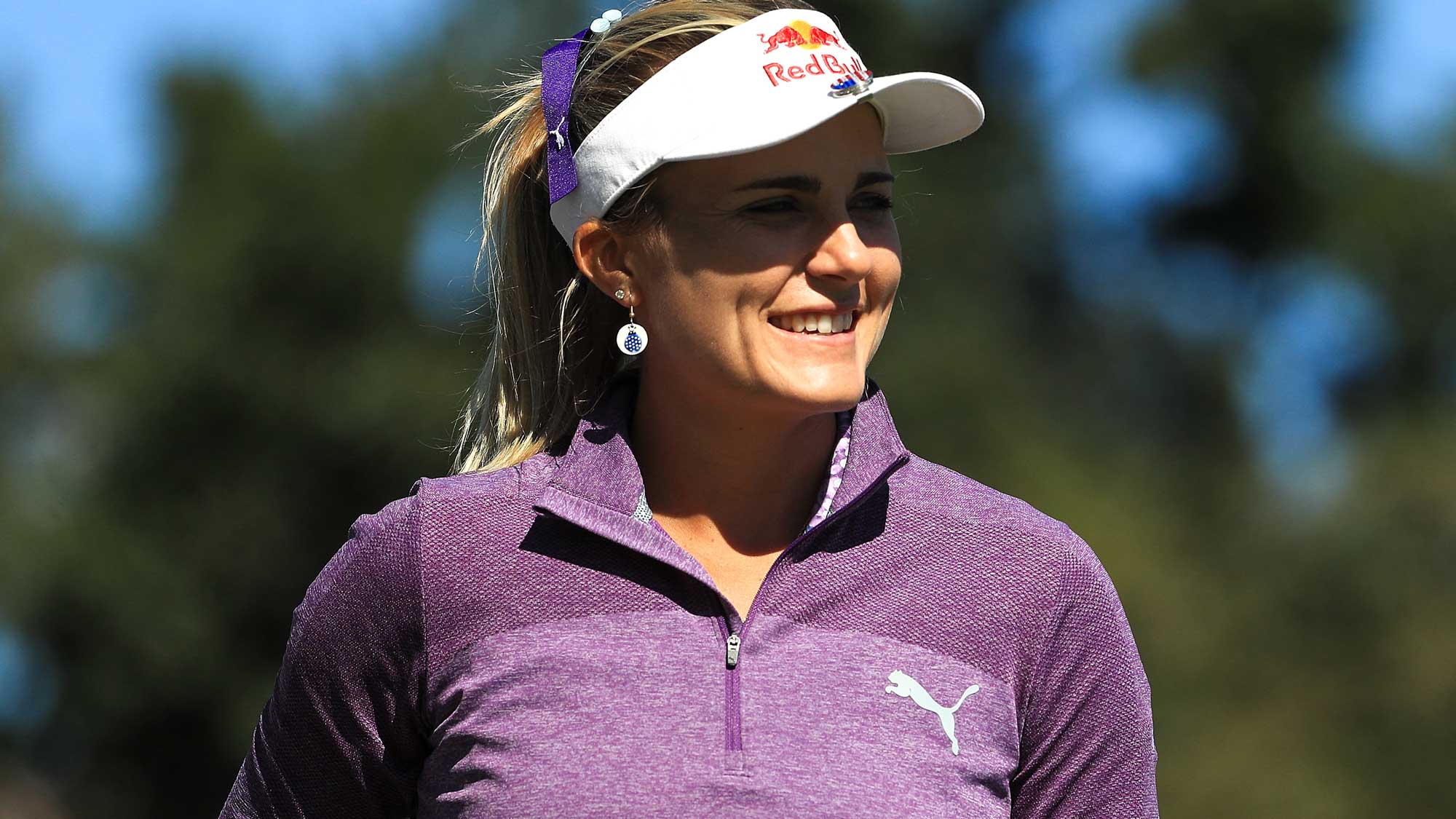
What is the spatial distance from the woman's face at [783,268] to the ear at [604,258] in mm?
111

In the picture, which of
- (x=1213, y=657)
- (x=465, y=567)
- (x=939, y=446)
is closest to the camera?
(x=465, y=567)

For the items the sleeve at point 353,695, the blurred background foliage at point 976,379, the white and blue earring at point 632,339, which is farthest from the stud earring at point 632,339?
the blurred background foliage at point 976,379

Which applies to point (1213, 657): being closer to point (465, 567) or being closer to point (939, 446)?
point (939, 446)

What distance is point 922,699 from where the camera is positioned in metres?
2.70

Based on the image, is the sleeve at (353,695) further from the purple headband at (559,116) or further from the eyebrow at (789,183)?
the eyebrow at (789,183)

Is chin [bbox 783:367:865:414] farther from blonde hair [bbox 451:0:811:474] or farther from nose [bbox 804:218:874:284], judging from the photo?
blonde hair [bbox 451:0:811:474]

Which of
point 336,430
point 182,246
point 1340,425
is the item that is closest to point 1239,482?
point 1340,425

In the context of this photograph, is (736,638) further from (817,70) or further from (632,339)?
(817,70)

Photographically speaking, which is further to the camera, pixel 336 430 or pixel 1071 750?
pixel 336 430

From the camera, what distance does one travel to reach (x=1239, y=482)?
2484 cm

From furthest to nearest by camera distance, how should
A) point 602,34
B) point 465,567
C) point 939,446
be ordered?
point 939,446 → point 602,34 → point 465,567

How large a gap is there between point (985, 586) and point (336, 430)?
18.8 meters

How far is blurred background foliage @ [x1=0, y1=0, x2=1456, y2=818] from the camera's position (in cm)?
2067

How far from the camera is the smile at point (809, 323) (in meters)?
2.83
